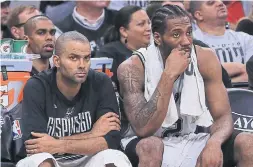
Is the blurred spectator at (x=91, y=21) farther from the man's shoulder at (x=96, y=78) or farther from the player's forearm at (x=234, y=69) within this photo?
the man's shoulder at (x=96, y=78)

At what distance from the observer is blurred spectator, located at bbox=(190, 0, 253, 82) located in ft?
25.4

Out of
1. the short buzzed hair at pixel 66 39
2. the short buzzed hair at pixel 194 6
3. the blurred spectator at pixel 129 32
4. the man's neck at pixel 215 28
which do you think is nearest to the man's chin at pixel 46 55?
the blurred spectator at pixel 129 32

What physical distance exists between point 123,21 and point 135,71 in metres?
2.03

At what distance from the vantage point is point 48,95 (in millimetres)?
5453

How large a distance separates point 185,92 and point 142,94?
32 centimetres

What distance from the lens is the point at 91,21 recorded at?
8.30m

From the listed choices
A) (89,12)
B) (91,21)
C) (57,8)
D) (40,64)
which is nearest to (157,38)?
(40,64)

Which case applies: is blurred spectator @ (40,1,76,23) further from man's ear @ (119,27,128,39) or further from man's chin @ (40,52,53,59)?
man's chin @ (40,52,53,59)

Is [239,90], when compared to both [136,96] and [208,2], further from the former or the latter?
[208,2]

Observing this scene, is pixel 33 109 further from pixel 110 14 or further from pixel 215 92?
pixel 110 14

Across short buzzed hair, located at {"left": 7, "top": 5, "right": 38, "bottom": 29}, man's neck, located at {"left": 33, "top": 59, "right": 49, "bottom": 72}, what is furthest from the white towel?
short buzzed hair, located at {"left": 7, "top": 5, "right": 38, "bottom": 29}

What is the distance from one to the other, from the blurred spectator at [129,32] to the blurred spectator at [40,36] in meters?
0.67

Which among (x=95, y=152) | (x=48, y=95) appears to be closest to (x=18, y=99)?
(x=48, y=95)

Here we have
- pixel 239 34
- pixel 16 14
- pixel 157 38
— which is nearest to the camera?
pixel 157 38
